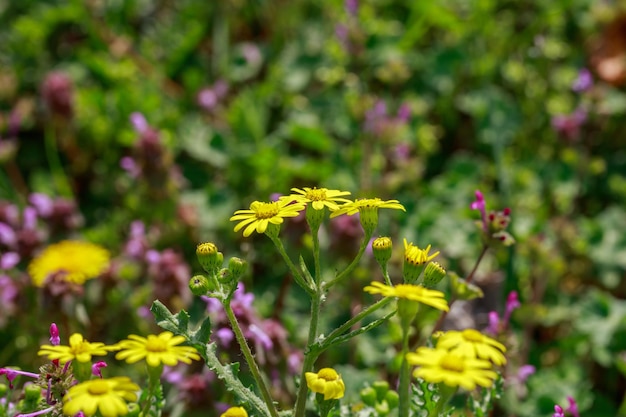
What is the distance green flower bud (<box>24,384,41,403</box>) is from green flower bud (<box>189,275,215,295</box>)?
40 cm

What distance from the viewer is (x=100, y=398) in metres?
1.09

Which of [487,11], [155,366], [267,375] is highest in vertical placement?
[487,11]

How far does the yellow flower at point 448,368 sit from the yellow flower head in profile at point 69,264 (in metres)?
1.44

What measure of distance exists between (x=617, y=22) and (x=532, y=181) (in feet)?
4.37

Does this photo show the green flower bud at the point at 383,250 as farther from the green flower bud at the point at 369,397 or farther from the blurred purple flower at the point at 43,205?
the blurred purple flower at the point at 43,205

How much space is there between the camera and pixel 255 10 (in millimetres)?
4145

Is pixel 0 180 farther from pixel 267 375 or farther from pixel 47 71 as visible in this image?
pixel 267 375

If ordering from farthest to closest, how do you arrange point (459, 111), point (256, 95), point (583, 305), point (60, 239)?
point (459, 111) < point (256, 95) < point (60, 239) < point (583, 305)

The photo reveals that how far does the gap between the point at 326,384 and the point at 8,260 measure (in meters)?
1.69

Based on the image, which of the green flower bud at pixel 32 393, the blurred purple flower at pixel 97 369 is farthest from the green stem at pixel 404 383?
the green flower bud at pixel 32 393

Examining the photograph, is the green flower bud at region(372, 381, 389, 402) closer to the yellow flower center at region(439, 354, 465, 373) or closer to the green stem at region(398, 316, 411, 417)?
the green stem at region(398, 316, 411, 417)

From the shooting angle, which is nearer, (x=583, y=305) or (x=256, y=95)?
(x=583, y=305)

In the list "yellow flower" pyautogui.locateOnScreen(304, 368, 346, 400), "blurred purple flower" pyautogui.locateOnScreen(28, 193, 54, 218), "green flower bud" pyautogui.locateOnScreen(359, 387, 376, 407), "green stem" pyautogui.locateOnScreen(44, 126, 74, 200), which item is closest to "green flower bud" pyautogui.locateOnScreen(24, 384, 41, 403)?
"yellow flower" pyautogui.locateOnScreen(304, 368, 346, 400)

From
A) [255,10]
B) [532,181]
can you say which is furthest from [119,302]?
[255,10]
